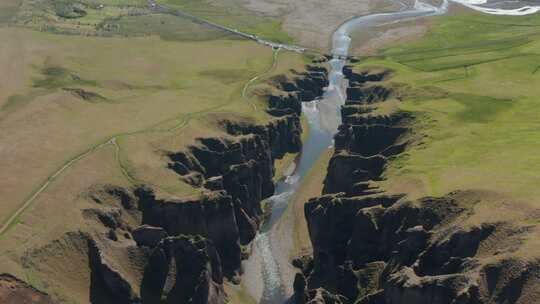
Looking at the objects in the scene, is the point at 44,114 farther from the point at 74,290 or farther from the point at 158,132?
the point at 74,290

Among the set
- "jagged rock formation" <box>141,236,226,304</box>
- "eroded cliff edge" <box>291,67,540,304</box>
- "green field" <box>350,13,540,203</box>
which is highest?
"green field" <box>350,13,540,203</box>

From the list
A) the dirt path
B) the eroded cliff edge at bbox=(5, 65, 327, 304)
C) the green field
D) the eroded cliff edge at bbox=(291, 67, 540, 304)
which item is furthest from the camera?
the green field

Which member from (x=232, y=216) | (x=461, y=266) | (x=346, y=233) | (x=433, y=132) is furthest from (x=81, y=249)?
(x=433, y=132)

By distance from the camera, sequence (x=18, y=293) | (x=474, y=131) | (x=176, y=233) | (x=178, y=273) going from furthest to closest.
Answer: (x=474, y=131) → (x=176, y=233) → (x=178, y=273) → (x=18, y=293)

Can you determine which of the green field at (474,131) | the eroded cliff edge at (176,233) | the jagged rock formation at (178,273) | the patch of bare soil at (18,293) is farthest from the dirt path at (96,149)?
the green field at (474,131)

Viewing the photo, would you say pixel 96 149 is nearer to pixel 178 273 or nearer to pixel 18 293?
pixel 178 273

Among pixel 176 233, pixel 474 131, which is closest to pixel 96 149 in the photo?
pixel 176 233

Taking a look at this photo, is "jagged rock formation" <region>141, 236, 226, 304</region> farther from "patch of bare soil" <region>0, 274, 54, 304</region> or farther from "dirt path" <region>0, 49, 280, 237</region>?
"dirt path" <region>0, 49, 280, 237</region>

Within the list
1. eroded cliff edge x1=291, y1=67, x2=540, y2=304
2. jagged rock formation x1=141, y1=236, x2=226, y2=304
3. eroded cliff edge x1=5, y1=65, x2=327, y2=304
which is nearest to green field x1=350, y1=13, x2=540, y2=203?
eroded cliff edge x1=291, y1=67, x2=540, y2=304
